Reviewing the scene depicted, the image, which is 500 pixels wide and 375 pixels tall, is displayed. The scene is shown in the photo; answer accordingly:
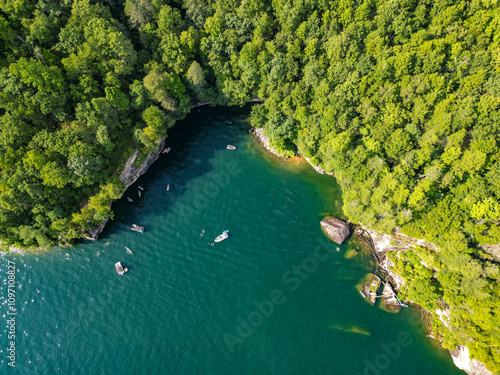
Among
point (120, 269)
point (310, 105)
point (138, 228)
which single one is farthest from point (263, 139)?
point (120, 269)

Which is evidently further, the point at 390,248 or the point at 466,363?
the point at 390,248

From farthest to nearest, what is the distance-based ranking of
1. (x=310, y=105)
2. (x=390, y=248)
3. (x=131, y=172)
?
(x=131, y=172)
(x=310, y=105)
(x=390, y=248)

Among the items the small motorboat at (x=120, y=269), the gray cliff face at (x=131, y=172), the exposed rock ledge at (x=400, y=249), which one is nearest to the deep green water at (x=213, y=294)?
the small motorboat at (x=120, y=269)

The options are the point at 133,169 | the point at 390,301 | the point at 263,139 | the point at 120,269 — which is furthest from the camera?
the point at 263,139

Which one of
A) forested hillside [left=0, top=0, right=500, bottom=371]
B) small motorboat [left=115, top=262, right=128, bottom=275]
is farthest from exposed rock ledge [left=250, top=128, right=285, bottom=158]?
small motorboat [left=115, top=262, right=128, bottom=275]

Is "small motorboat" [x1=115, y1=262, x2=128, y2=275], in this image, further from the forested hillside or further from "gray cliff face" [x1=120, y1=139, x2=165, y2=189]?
"gray cliff face" [x1=120, y1=139, x2=165, y2=189]

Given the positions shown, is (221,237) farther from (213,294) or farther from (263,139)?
(263,139)

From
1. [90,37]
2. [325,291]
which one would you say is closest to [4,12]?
[90,37]
